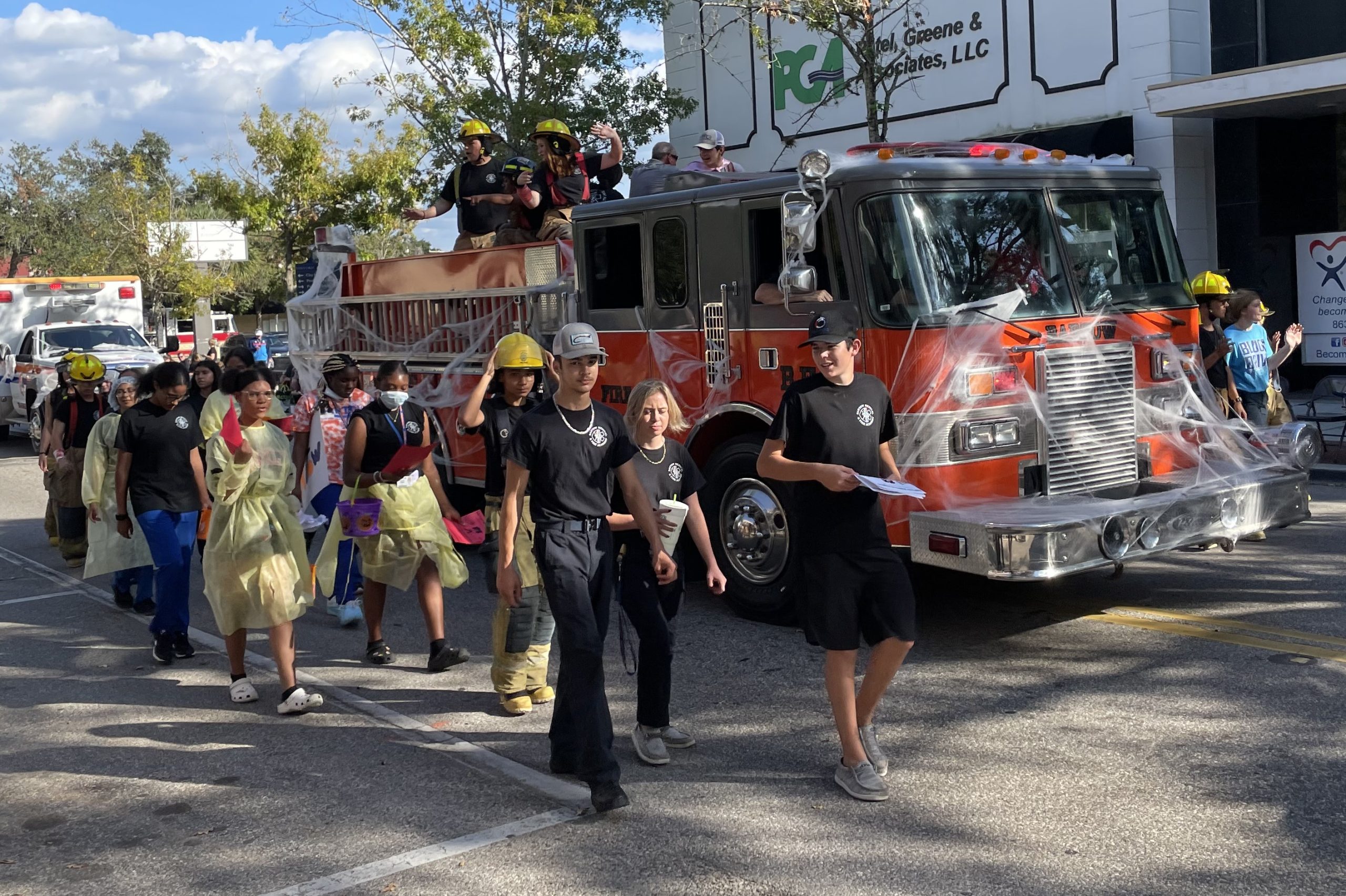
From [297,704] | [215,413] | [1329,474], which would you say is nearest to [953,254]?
[215,413]

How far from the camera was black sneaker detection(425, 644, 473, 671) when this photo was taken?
6977mm

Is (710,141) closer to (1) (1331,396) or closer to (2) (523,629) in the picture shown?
(2) (523,629)

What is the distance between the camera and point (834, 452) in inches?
191

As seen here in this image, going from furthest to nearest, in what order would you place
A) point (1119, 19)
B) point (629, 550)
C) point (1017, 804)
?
point (1119, 19) → point (629, 550) → point (1017, 804)

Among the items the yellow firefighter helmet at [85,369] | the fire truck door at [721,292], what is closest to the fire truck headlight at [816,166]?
the fire truck door at [721,292]

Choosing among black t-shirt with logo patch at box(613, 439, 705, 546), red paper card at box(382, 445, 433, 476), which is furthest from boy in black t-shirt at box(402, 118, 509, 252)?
black t-shirt with logo patch at box(613, 439, 705, 546)

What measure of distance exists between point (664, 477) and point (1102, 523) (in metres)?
2.35

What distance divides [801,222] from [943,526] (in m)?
1.71

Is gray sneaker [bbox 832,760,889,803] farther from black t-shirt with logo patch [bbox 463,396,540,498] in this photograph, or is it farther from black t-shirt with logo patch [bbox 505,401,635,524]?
black t-shirt with logo patch [bbox 463,396,540,498]

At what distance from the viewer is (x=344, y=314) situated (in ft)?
37.8

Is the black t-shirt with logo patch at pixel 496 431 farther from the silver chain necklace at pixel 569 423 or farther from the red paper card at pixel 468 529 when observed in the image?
the silver chain necklace at pixel 569 423

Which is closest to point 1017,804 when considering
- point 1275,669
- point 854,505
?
point 854,505

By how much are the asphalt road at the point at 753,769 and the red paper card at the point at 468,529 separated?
73 cm

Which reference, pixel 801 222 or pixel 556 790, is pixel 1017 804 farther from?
pixel 801 222
